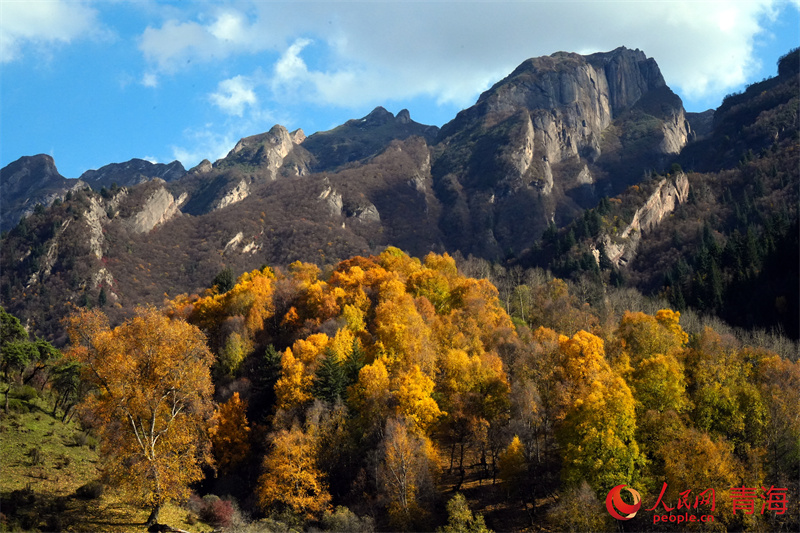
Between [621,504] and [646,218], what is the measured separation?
15878cm

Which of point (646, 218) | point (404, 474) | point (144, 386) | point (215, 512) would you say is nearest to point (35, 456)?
point (215, 512)

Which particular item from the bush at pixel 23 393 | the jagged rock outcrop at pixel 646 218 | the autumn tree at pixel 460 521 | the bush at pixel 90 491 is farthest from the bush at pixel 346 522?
the jagged rock outcrop at pixel 646 218

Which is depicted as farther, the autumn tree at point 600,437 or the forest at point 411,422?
the autumn tree at point 600,437

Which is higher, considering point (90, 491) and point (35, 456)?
point (35, 456)

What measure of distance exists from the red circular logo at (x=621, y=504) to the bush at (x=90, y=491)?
3182cm

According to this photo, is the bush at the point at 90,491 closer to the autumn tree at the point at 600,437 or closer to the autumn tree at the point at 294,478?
the autumn tree at the point at 294,478

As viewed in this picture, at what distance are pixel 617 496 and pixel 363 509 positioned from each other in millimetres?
18433

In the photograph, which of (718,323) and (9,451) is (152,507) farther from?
(718,323)

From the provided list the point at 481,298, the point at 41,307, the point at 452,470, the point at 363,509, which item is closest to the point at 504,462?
the point at 452,470

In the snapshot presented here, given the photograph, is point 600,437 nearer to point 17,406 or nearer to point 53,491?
point 53,491

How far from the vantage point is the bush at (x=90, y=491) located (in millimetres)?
30172

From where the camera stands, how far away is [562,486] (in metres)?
41.0

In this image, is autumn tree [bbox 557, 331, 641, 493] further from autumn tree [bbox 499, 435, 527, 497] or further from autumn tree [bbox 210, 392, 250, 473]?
autumn tree [bbox 210, 392, 250, 473]

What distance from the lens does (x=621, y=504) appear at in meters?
36.5
